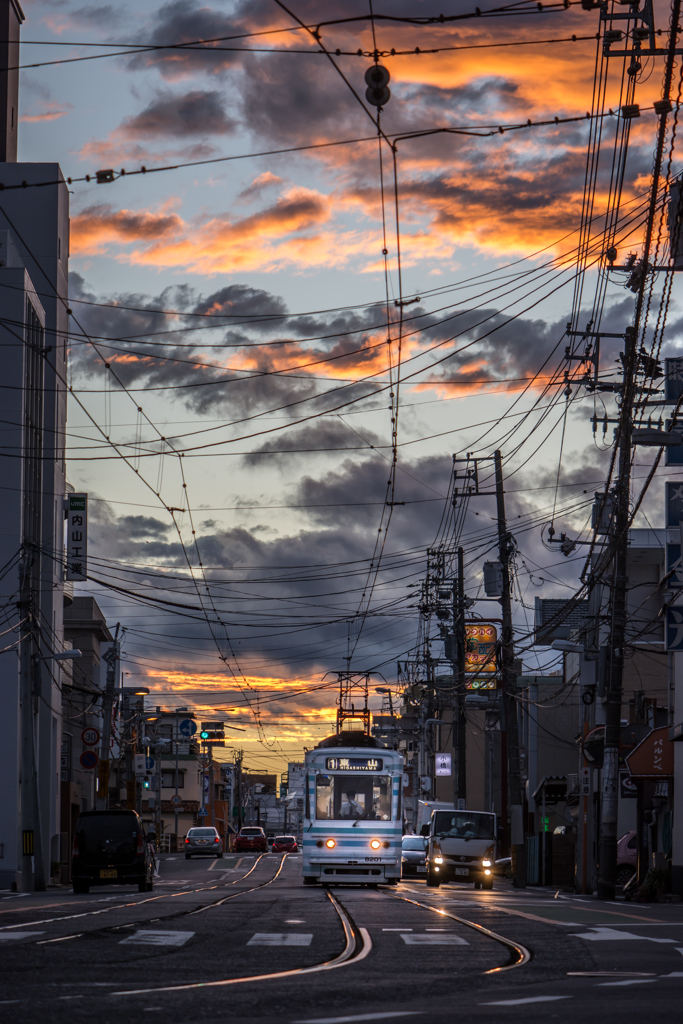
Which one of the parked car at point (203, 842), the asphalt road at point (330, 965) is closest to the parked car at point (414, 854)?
the parked car at point (203, 842)

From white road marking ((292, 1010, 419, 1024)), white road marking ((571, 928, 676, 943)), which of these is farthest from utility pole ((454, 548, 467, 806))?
white road marking ((292, 1010, 419, 1024))

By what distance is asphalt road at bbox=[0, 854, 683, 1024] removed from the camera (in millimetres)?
7727

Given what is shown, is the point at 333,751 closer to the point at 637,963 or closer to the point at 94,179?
the point at 94,179

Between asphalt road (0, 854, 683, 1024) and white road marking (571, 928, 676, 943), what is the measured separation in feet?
0.08

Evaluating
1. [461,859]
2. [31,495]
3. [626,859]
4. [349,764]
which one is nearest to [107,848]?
[349,764]

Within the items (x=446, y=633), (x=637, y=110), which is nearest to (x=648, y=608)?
(x=446, y=633)

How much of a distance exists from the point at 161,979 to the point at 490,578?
36862 millimetres

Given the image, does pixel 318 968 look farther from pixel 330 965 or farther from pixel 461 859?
pixel 461 859

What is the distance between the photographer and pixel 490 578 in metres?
45.7

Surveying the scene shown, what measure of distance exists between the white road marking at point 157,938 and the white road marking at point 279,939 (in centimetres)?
68

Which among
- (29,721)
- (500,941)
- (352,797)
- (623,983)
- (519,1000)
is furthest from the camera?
(29,721)

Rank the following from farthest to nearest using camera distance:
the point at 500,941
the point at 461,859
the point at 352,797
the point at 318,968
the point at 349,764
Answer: the point at 461,859 → the point at 349,764 → the point at 352,797 → the point at 500,941 → the point at 318,968

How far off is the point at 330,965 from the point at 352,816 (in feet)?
67.3

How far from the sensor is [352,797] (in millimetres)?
31328
